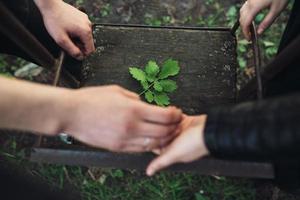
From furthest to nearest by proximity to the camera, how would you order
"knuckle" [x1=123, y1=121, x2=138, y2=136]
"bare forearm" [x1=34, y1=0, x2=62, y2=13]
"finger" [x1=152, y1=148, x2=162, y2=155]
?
"bare forearm" [x1=34, y1=0, x2=62, y2=13] < "finger" [x1=152, y1=148, x2=162, y2=155] < "knuckle" [x1=123, y1=121, x2=138, y2=136]

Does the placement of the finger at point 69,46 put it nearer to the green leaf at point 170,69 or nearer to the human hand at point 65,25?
the human hand at point 65,25

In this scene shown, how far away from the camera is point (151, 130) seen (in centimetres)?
118

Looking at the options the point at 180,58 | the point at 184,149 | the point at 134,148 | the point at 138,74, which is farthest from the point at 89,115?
the point at 180,58

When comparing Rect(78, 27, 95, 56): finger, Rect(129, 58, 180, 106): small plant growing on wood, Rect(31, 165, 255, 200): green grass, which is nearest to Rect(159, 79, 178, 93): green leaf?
Rect(129, 58, 180, 106): small plant growing on wood

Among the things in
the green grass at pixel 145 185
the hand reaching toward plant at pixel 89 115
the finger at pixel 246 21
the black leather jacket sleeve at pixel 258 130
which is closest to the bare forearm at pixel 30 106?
the hand reaching toward plant at pixel 89 115

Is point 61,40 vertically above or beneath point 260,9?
beneath

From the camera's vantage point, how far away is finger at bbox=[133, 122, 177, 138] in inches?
46.1

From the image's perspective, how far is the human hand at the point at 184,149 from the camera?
3.91ft

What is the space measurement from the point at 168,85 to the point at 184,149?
1.55ft

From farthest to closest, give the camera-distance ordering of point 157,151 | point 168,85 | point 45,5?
point 168,85
point 45,5
point 157,151

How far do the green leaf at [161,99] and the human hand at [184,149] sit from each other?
353 mm

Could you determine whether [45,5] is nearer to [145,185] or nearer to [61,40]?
[61,40]

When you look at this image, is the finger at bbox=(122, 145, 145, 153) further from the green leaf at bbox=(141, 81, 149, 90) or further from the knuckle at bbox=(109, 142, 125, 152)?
the green leaf at bbox=(141, 81, 149, 90)

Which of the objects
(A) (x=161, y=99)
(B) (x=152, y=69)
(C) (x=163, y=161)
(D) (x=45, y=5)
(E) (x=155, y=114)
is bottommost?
(C) (x=163, y=161)
